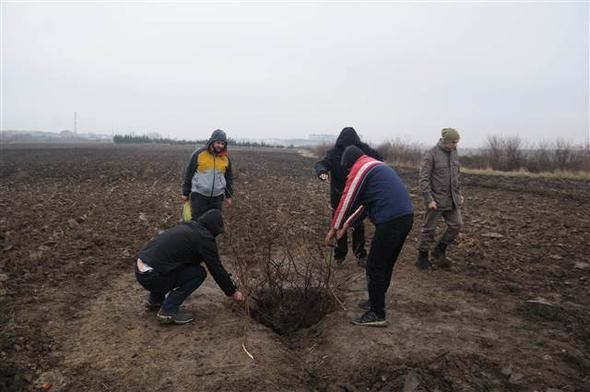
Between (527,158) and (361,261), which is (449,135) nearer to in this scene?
(361,261)

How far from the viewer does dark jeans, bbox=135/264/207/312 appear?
14.3 feet

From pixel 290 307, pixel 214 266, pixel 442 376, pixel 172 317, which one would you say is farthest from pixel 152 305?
pixel 442 376

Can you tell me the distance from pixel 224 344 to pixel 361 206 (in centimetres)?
169

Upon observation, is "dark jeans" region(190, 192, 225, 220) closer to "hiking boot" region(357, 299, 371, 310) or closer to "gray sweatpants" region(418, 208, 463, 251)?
"hiking boot" region(357, 299, 371, 310)

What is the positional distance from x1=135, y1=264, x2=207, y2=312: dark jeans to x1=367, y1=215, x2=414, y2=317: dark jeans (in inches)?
63.7

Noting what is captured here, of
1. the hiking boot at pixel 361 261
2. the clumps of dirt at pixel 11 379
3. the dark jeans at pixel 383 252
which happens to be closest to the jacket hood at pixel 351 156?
the dark jeans at pixel 383 252

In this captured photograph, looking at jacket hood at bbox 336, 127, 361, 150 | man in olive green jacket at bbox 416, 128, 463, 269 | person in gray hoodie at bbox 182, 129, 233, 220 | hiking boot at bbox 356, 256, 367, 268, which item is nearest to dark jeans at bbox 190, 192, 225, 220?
person in gray hoodie at bbox 182, 129, 233, 220

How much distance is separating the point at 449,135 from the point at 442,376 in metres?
3.05

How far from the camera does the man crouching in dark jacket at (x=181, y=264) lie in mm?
4227

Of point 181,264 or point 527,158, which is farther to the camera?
point 527,158

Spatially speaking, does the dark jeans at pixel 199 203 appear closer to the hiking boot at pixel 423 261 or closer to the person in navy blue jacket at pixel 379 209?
the person in navy blue jacket at pixel 379 209

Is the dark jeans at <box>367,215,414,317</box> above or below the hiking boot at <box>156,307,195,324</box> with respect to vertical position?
above

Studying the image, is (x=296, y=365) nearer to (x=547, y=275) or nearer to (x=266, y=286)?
(x=266, y=286)

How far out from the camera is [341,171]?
18.9ft
